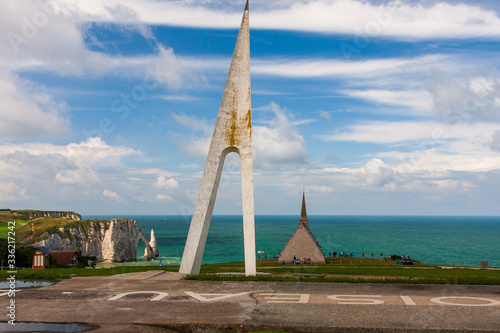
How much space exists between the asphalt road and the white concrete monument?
3.72 m

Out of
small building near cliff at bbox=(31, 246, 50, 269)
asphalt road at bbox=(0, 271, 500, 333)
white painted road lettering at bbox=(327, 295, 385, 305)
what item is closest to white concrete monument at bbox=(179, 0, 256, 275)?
asphalt road at bbox=(0, 271, 500, 333)

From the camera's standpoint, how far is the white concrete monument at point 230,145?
66.0 feet

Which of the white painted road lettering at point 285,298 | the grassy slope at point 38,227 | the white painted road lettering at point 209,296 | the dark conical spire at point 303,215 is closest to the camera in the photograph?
the white painted road lettering at point 285,298

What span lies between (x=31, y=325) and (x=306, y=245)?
129 feet

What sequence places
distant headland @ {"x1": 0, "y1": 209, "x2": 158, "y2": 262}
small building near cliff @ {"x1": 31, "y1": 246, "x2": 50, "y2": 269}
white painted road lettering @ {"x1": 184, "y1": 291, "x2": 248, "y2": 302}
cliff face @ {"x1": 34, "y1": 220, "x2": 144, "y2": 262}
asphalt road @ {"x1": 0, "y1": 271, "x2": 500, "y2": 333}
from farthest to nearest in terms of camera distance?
1. cliff face @ {"x1": 34, "y1": 220, "x2": 144, "y2": 262}
2. distant headland @ {"x1": 0, "y1": 209, "x2": 158, "y2": 262}
3. small building near cliff @ {"x1": 31, "y1": 246, "x2": 50, "y2": 269}
4. white painted road lettering @ {"x1": 184, "y1": 291, "x2": 248, "y2": 302}
5. asphalt road @ {"x1": 0, "y1": 271, "x2": 500, "y2": 333}

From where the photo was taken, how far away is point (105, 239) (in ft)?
356

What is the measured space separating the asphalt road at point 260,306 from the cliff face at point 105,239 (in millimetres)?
89260

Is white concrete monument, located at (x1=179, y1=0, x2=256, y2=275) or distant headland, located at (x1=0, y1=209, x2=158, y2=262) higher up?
white concrete monument, located at (x1=179, y1=0, x2=256, y2=275)

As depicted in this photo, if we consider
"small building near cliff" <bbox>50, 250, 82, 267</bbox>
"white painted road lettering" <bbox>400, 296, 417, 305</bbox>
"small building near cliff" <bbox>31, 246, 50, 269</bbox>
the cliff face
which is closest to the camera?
"white painted road lettering" <bbox>400, 296, 417, 305</bbox>

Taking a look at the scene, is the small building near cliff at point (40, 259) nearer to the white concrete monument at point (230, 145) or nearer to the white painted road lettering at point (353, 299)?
the white concrete monument at point (230, 145)

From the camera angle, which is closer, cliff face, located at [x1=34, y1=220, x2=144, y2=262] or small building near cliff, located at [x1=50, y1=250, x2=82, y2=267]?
small building near cliff, located at [x1=50, y1=250, x2=82, y2=267]

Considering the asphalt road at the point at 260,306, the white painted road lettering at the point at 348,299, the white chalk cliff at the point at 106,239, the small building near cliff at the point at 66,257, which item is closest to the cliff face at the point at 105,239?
the white chalk cliff at the point at 106,239

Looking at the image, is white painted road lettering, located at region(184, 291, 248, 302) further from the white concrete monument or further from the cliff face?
the cliff face

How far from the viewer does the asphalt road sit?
10742mm
